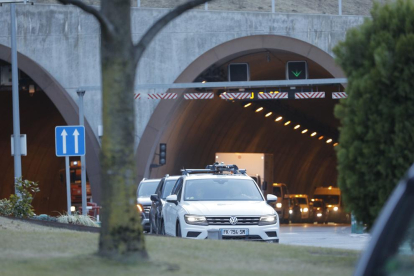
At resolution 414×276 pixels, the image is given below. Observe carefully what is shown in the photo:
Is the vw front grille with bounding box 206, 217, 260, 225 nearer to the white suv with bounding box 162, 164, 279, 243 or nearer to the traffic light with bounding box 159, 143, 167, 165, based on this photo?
the white suv with bounding box 162, 164, 279, 243

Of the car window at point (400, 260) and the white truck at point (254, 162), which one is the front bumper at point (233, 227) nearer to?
the car window at point (400, 260)

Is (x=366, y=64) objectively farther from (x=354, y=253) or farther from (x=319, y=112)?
(x=319, y=112)

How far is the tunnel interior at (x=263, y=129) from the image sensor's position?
3472 centimetres

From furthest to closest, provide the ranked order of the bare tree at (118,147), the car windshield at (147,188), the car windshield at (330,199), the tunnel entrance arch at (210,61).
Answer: the car windshield at (330,199) < the tunnel entrance arch at (210,61) < the car windshield at (147,188) < the bare tree at (118,147)

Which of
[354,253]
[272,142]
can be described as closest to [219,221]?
[354,253]

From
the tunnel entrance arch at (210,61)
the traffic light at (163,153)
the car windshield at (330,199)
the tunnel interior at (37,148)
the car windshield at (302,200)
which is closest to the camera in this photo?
the tunnel entrance arch at (210,61)

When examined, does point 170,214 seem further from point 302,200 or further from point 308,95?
point 302,200

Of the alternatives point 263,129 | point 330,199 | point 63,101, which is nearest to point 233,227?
point 63,101

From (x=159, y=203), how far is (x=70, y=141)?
2.74 meters

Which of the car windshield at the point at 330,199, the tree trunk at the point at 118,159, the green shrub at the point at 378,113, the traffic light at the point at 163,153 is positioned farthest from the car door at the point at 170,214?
the car windshield at the point at 330,199

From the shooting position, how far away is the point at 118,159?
345 inches

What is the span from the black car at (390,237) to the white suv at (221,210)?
12547mm

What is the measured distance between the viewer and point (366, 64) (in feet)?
31.2

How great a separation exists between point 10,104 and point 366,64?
32519 millimetres
